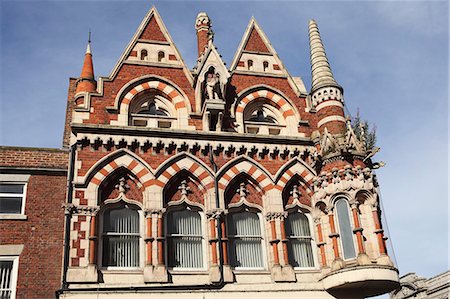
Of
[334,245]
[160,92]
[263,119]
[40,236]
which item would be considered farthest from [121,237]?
[263,119]

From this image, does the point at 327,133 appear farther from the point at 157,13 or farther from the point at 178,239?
the point at 157,13

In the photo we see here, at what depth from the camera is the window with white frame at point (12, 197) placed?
17594 mm

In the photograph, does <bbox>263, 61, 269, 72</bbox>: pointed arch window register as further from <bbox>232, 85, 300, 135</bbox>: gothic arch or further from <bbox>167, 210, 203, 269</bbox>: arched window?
<bbox>167, 210, 203, 269</bbox>: arched window

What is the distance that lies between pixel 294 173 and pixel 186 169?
168 inches

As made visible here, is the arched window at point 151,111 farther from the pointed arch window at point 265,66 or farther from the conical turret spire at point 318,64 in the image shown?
the conical turret spire at point 318,64

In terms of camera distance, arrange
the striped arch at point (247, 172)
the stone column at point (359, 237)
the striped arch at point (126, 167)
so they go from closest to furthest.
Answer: the stone column at point (359, 237), the striped arch at point (126, 167), the striped arch at point (247, 172)

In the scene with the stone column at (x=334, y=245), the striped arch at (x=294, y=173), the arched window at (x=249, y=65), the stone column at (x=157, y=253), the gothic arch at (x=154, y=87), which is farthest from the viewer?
the arched window at (x=249, y=65)

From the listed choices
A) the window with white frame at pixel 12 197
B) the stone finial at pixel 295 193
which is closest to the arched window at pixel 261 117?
the stone finial at pixel 295 193

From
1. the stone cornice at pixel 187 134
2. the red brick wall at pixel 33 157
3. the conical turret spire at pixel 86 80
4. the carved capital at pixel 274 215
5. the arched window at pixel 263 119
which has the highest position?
the conical turret spire at pixel 86 80

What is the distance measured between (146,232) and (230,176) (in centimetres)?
386

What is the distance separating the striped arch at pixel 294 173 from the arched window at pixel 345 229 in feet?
5.16

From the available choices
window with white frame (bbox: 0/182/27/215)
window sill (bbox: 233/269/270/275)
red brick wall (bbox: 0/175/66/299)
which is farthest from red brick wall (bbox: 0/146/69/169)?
window sill (bbox: 233/269/270/275)

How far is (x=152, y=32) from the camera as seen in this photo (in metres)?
22.1

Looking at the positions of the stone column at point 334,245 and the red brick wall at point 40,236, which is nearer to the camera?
the red brick wall at point 40,236
